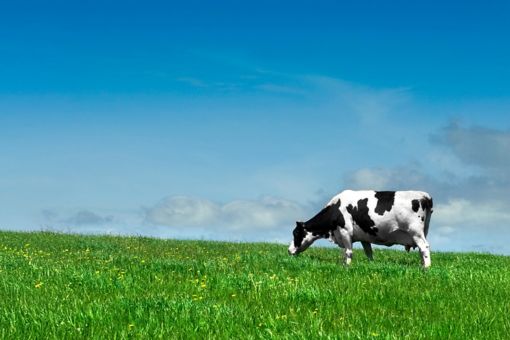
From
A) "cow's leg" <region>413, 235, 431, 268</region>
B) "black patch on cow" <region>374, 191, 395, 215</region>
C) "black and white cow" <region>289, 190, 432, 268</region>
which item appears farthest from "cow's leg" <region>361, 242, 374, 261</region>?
"cow's leg" <region>413, 235, 431, 268</region>

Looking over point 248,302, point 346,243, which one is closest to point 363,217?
point 346,243

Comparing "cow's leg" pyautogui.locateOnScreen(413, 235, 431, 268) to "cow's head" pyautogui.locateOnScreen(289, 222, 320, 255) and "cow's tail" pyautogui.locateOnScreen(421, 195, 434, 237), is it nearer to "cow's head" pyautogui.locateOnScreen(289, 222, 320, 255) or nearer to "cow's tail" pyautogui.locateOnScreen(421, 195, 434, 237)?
"cow's tail" pyautogui.locateOnScreen(421, 195, 434, 237)

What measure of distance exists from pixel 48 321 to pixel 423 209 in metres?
12.6

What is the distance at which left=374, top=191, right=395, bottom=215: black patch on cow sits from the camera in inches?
731

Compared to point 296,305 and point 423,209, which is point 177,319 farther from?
point 423,209

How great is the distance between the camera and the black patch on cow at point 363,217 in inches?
738

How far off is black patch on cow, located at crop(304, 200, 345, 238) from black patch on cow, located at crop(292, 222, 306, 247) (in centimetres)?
19

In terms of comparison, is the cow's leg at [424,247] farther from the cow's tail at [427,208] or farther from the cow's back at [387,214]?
the cow's tail at [427,208]

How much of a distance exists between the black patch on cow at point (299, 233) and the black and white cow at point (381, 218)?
1.28m

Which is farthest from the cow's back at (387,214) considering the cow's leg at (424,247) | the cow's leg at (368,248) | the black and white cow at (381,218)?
the cow's leg at (368,248)

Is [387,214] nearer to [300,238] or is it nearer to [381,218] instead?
[381,218]

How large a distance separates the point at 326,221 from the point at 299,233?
4.28 feet

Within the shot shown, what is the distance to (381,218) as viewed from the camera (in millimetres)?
18562

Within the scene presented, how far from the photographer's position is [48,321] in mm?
8297
